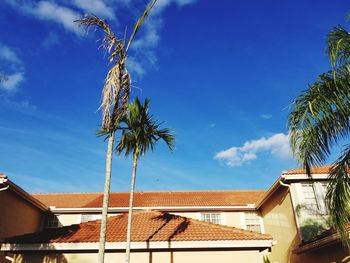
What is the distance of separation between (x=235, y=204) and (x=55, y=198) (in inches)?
507

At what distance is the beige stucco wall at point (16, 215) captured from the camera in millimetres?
14266

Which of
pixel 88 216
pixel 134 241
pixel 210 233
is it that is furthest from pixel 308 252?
pixel 88 216

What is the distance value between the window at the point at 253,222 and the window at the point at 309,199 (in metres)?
5.17

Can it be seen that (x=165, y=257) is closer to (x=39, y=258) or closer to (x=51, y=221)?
(x=39, y=258)

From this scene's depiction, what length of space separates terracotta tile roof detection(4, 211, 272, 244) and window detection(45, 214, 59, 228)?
6.97 metres

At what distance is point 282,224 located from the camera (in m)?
16.1

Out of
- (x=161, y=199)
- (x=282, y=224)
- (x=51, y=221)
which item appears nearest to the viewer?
(x=282, y=224)

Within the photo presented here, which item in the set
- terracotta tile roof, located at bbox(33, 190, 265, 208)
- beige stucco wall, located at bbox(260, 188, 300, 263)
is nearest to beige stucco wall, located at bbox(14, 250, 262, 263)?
beige stucco wall, located at bbox(260, 188, 300, 263)

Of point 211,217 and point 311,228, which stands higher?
point 211,217

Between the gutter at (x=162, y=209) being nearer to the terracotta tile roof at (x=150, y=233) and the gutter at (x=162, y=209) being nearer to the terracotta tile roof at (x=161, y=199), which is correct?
the terracotta tile roof at (x=161, y=199)

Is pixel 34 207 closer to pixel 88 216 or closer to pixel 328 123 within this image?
pixel 88 216

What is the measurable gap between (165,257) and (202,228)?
1.97 meters

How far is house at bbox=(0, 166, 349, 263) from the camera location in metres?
10.8

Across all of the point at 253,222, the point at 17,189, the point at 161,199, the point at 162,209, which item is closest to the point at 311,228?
the point at 253,222
